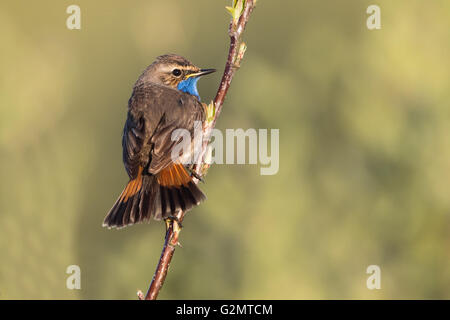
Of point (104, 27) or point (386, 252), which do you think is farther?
point (104, 27)

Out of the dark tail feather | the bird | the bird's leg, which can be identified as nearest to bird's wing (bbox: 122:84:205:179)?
the bird

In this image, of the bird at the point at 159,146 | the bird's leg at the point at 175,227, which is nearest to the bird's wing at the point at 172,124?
the bird at the point at 159,146

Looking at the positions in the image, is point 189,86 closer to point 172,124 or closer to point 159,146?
point 172,124

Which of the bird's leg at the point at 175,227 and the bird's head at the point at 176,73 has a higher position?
the bird's head at the point at 176,73

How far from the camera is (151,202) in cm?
345

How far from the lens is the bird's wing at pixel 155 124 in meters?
3.70

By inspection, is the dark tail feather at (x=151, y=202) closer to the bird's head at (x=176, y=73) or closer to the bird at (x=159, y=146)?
the bird at (x=159, y=146)

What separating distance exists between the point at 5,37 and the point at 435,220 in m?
2.88

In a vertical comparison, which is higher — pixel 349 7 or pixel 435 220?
pixel 349 7

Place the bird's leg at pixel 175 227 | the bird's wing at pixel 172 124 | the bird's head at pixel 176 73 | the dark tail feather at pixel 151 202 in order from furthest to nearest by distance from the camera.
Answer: the bird's head at pixel 176 73
the bird's wing at pixel 172 124
the dark tail feather at pixel 151 202
the bird's leg at pixel 175 227

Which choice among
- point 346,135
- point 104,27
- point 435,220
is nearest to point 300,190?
point 346,135
